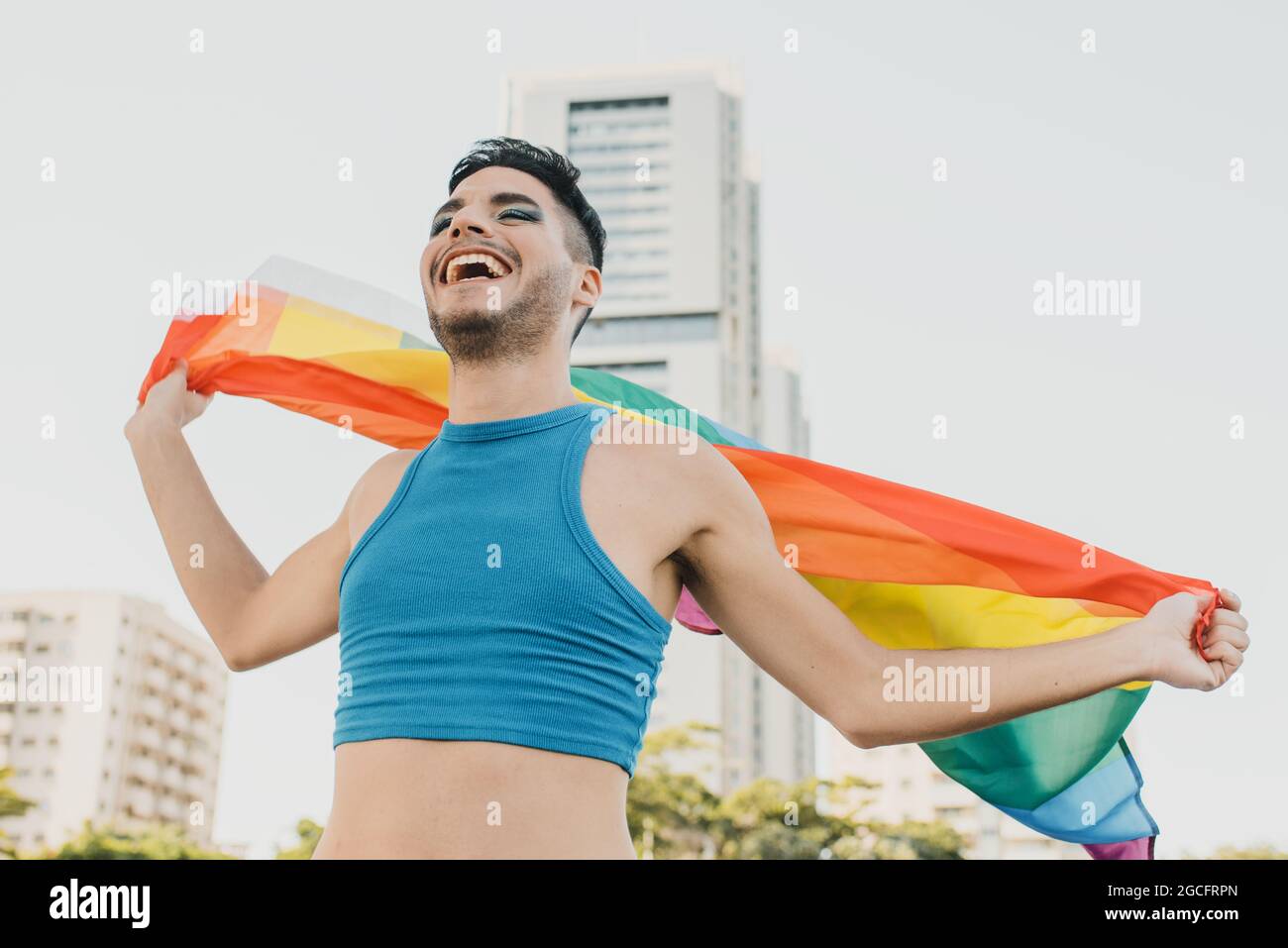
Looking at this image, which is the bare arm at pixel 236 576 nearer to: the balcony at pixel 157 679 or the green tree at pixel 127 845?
the green tree at pixel 127 845

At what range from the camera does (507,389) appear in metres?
2.90

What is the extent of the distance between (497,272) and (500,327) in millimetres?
146

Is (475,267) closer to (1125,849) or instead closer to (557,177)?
(557,177)

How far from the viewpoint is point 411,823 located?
237 cm

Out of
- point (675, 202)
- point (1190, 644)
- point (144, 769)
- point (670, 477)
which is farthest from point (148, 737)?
point (1190, 644)

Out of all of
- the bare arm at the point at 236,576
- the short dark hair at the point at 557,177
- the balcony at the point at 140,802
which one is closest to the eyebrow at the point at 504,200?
the short dark hair at the point at 557,177

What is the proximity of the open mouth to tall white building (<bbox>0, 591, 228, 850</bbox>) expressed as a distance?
8914cm

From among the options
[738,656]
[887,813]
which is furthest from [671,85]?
[887,813]

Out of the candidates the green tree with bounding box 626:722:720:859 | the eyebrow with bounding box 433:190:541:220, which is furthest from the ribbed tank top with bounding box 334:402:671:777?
the green tree with bounding box 626:722:720:859

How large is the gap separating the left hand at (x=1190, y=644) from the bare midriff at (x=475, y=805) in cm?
121

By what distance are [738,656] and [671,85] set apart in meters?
54.3

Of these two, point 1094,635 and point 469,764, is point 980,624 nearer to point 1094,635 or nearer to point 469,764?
point 1094,635

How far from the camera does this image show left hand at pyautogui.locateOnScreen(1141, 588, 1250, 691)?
2.78m

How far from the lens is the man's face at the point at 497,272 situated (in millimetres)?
2879
